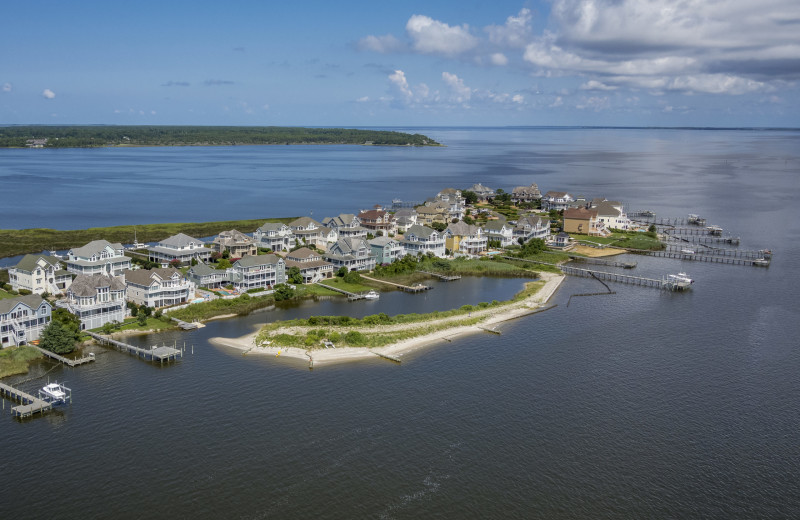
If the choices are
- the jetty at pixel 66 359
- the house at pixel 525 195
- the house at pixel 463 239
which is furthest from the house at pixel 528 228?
the jetty at pixel 66 359

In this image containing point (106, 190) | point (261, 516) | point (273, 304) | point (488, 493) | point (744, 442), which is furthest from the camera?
point (106, 190)

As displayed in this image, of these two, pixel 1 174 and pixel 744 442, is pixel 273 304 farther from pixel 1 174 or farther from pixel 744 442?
pixel 1 174

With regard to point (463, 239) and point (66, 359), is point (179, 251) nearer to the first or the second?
point (66, 359)

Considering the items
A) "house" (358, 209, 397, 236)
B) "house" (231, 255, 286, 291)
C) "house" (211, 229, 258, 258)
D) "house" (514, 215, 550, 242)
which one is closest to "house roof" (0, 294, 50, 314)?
"house" (231, 255, 286, 291)

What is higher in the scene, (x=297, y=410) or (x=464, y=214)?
(x=464, y=214)

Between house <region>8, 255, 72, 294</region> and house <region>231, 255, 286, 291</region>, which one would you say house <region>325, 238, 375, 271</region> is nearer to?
house <region>231, 255, 286, 291</region>

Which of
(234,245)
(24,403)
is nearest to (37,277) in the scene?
(234,245)

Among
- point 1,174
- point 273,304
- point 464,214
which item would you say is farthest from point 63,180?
point 273,304
